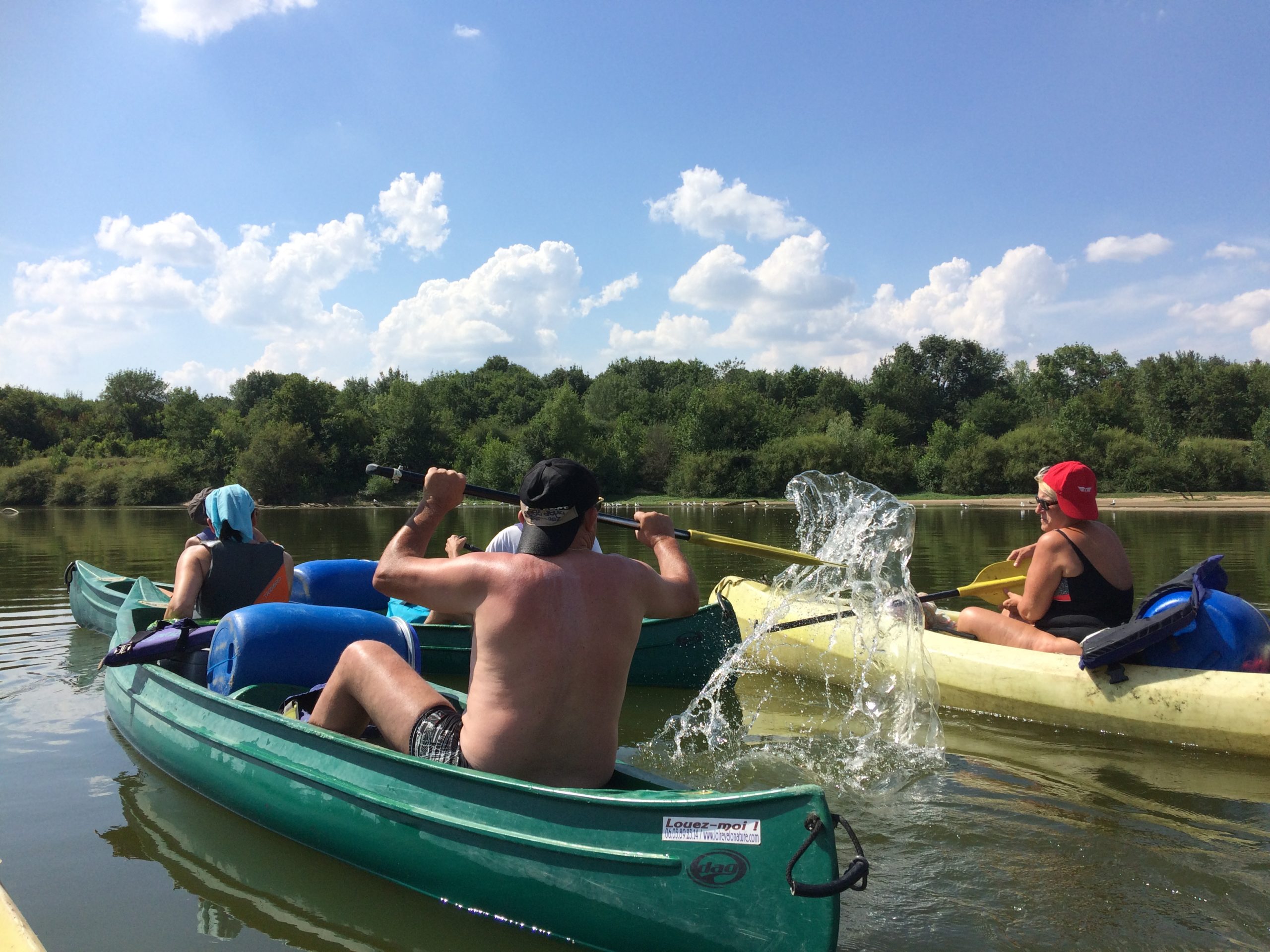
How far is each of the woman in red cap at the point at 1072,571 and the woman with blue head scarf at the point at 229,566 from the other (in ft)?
17.2

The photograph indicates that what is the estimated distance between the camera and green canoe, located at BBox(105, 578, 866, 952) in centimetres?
269

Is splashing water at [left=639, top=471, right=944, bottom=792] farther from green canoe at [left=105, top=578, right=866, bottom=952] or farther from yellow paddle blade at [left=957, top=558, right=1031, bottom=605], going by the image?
green canoe at [left=105, top=578, right=866, bottom=952]

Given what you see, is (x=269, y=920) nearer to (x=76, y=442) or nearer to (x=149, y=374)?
(x=76, y=442)

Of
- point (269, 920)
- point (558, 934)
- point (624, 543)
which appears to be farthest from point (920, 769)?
point (624, 543)

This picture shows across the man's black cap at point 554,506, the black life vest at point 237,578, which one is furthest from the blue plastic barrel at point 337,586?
the man's black cap at point 554,506

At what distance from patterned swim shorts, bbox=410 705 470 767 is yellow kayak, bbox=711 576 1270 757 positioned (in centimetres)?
431

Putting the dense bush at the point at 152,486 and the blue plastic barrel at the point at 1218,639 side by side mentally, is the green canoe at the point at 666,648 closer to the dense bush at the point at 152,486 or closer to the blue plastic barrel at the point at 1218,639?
the blue plastic barrel at the point at 1218,639

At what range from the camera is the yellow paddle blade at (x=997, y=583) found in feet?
26.6

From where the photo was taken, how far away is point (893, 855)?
4.00 meters

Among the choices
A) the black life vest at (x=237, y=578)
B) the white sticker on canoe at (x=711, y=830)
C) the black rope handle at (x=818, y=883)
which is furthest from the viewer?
the black life vest at (x=237, y=578)

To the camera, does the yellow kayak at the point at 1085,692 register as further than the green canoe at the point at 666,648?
No

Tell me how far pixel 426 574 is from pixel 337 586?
18.7 feet

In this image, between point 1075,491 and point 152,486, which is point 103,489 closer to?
point 152,486

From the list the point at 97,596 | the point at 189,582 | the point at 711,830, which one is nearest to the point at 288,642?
the point at 189,582
